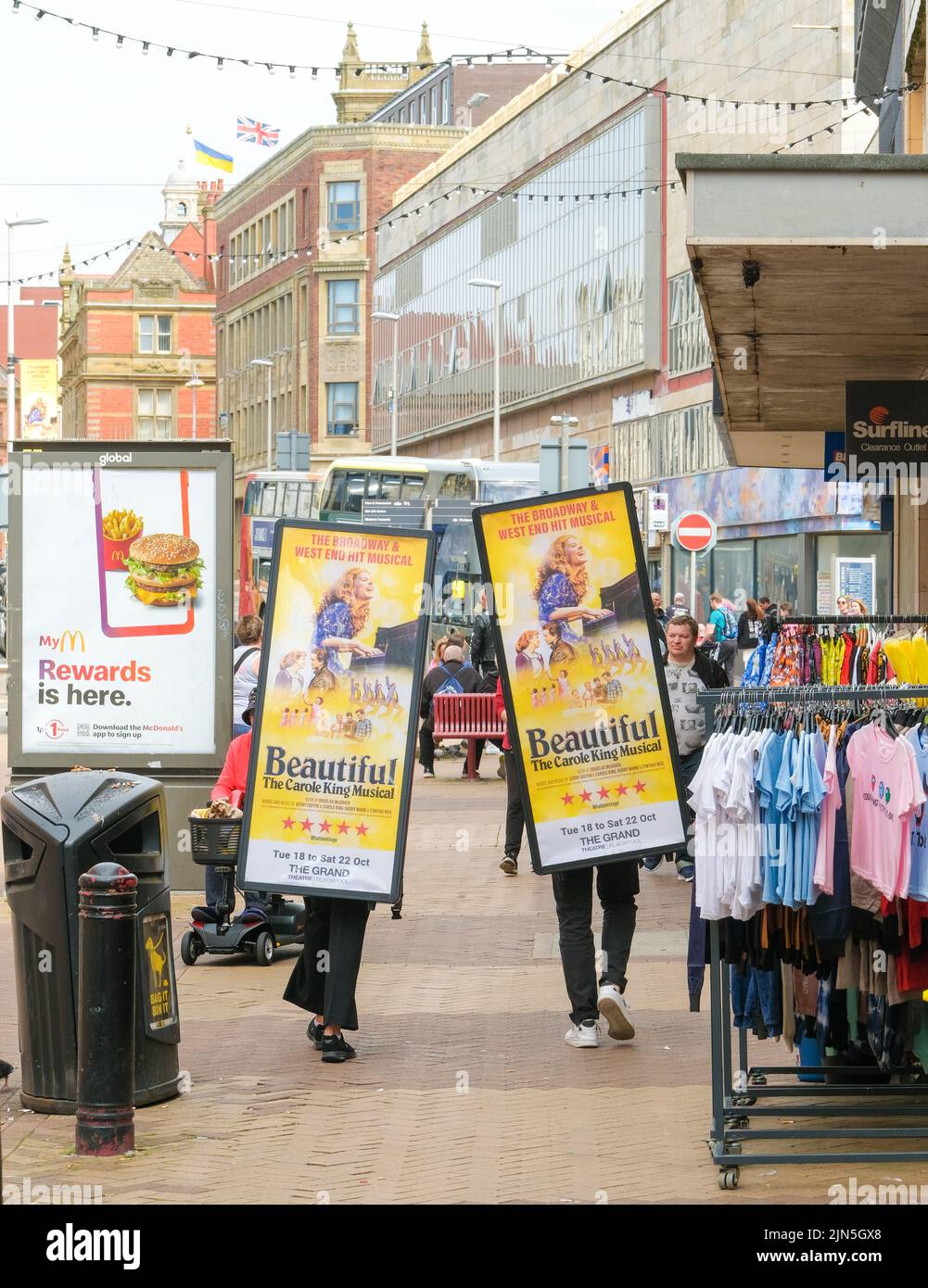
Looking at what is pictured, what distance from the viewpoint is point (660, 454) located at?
4925 centimetres

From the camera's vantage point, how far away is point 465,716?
890 inches

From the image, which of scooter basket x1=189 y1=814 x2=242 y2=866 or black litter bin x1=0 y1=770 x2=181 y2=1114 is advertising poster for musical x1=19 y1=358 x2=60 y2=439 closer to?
scooter basket x1=189 y1=814 x2=242 y2=866

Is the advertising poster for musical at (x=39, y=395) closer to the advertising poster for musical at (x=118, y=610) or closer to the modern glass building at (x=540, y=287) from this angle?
the modern glass building at (x=540, y=287)

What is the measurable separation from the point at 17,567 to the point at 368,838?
5227mm

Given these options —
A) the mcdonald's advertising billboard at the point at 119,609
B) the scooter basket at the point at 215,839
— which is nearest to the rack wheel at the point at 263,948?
the scooter basket at the point at 215,839

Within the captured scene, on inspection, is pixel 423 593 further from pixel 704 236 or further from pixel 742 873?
pixel 742 873

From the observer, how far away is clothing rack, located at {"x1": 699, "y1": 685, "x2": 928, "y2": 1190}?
6332mm

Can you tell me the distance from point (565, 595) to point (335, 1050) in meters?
2.21

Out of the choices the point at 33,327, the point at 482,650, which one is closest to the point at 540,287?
the point at 482,650

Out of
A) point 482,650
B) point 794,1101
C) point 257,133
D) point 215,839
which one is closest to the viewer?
point 794,1101

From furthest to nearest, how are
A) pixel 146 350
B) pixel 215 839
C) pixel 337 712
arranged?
pixel 146 350 → pixel 215 839 → pixel 337 712

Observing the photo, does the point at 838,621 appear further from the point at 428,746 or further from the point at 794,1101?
the point at 428,746

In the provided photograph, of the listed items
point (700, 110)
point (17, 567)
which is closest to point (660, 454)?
point (700, 110)
